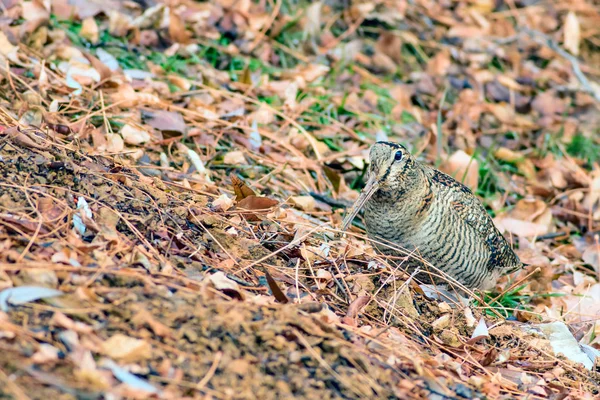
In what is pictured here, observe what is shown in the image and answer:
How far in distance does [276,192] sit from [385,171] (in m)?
1.07

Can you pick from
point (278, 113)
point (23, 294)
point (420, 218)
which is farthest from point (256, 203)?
point (278, 113)

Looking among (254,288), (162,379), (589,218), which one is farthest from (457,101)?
(162,379)

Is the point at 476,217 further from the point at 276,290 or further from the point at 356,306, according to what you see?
the point at 276,290

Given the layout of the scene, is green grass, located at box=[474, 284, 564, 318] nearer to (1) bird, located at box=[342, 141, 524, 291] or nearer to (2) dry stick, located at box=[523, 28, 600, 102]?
(1) bird, located at box=[342, 141, 524, 291]

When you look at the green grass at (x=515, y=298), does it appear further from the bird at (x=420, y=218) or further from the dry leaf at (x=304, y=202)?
the dry leaf at (x=304, y=202)

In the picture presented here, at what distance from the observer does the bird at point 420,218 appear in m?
→ 4.49

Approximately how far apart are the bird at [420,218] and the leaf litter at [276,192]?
0.21 metres

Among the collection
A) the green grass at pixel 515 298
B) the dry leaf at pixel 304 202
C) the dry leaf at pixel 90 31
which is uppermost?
the dry leaf at pixel 90 31

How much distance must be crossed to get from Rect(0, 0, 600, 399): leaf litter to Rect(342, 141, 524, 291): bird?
0.70 ft

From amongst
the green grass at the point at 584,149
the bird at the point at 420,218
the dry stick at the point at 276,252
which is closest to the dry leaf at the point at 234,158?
the bird at the point at 420,218

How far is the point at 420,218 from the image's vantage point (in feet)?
15.2

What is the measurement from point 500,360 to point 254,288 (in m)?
1.33

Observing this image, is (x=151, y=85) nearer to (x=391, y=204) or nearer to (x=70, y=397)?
(x=391, y=204)

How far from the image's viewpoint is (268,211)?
14.4 ft
